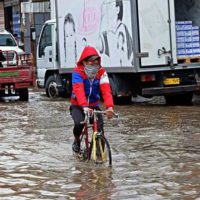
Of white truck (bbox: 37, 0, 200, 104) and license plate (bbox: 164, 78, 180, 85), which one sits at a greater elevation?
white truck (bbox: 37, 0, 200, 104)

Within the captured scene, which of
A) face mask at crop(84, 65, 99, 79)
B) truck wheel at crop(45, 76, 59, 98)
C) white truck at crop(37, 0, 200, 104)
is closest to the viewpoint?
face mask at crop(84, 65, 99, 79)

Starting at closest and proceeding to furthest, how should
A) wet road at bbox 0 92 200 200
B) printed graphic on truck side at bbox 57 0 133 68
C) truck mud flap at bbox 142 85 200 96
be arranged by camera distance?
wet road at bbox 0 92 200 200 → truck mud flap at bbox 142 85 200 96 → printed graphic on truck side at bbox 57 0 133 68

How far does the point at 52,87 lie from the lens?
22.2 meters

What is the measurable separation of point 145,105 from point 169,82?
145 centimetres

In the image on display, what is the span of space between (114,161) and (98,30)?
9220 millimetres

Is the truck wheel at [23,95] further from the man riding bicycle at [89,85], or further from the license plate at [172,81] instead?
the man riding bicycle at [89,85]

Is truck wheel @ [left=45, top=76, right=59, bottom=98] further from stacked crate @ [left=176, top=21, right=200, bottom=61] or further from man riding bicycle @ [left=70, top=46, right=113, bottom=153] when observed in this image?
man riding bicycle @ [left=70, top=46, right=113, bottom=153]

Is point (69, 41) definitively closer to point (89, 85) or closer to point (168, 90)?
point (168, 90)

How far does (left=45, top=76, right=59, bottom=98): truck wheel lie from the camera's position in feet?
72.1

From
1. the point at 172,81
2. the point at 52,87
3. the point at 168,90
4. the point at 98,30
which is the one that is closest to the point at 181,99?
the point at 172,81

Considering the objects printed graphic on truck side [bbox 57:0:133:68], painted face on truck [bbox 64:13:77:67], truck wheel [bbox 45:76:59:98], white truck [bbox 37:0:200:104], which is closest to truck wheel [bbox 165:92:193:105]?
white truck [bbox 37:0:200:104]

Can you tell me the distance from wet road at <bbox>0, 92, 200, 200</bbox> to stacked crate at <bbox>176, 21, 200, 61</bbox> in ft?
7.83

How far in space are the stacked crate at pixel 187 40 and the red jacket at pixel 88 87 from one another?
843 cm

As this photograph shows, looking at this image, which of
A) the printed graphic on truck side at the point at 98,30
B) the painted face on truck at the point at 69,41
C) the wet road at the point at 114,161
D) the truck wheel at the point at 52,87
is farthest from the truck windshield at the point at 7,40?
the wet road at the point at 114,161
